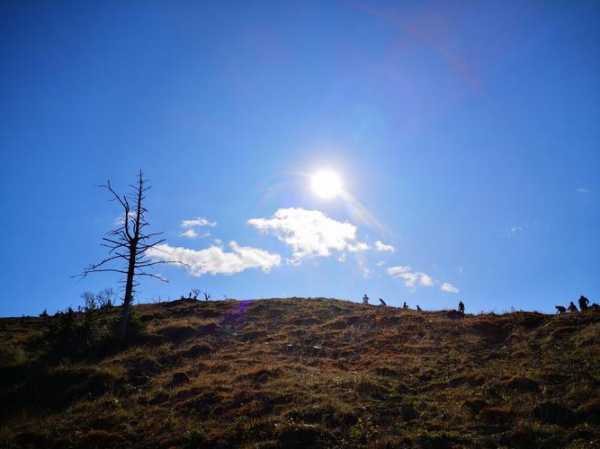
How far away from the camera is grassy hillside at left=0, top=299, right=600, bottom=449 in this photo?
1252 centimetres

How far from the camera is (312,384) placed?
16.9 m

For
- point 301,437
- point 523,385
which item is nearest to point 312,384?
point 301,437

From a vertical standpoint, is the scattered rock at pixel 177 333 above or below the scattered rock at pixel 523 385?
above

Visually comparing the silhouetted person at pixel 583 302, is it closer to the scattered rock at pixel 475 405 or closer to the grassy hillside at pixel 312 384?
the grassy hillside at pixel 312 384

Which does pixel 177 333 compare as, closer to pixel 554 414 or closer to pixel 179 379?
pixel 179 379

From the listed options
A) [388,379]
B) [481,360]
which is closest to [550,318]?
[481,360]

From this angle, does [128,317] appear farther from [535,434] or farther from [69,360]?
[535,434]

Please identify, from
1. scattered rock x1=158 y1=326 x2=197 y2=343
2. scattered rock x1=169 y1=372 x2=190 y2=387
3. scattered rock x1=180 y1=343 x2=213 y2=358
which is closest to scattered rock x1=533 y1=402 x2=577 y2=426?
scattered rock x1=169 y1=372 x2=190 y2=387

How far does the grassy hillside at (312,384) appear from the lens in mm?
12516

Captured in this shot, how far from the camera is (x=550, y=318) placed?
23.3 metres

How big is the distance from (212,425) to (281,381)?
13.3 ft

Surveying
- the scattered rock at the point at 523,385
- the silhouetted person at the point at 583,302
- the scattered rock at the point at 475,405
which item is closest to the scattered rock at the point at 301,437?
the scattered rock at the point at 475,405

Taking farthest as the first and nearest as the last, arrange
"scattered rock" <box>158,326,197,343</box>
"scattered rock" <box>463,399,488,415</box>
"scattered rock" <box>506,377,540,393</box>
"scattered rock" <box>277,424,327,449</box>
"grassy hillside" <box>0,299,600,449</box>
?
"scattered rock" <box>158,326,197,343</box>, "scattered rock" <box>506,377,540,393</box>, "scattered rock" <box>463,399,488,415</box>, "grassy hillside" <box>0,299,600,449</box>, "scattered rock" <box>277,424,327,449</box>

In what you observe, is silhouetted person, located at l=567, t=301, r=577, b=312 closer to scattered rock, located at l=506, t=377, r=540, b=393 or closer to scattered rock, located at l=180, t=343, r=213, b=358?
scattered rock, located at l=506, t=377, r=540, b=393
